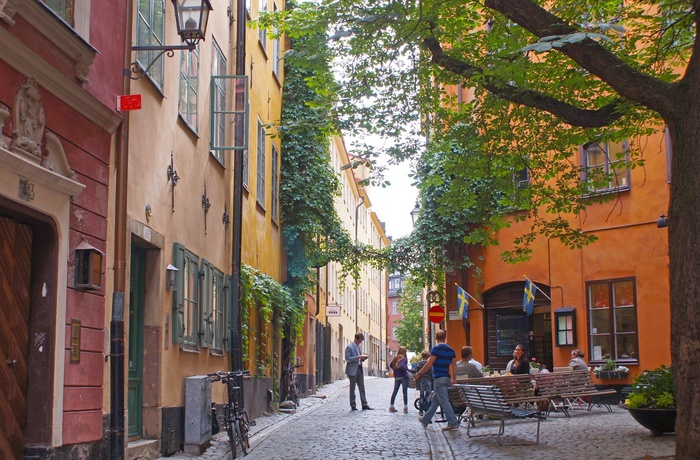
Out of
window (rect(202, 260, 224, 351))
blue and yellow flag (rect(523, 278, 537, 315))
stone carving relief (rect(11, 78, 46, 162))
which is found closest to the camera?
stone carving relief (rect(11, 78, 46, 162))

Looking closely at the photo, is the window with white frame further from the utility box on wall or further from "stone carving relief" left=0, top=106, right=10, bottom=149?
"stone carving relief" left=0, top=106, right=10, bottom=149

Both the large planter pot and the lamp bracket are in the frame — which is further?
the large planter pot

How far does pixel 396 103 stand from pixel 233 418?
5.27m

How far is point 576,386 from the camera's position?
1630 cm

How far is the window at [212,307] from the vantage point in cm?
1396

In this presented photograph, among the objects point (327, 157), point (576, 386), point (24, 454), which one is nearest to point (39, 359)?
point (24, 454)

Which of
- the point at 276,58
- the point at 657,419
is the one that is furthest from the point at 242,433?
the point at 276,58

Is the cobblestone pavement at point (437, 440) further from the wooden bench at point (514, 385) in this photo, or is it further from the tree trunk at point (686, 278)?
the tree trunk at point (686, 278)

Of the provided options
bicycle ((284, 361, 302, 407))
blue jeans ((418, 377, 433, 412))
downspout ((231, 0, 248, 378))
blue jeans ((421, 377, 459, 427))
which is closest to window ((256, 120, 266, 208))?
downspout ((231, 0, 248, 378))

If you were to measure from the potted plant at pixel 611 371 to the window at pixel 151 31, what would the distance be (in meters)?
12.8

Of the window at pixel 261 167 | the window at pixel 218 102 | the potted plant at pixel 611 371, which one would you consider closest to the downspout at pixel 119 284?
the window at pixel 218 102

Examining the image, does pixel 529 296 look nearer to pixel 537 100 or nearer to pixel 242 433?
pixel 242 433

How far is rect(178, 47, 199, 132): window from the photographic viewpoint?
12727mm

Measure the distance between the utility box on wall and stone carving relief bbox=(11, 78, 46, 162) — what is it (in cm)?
507
